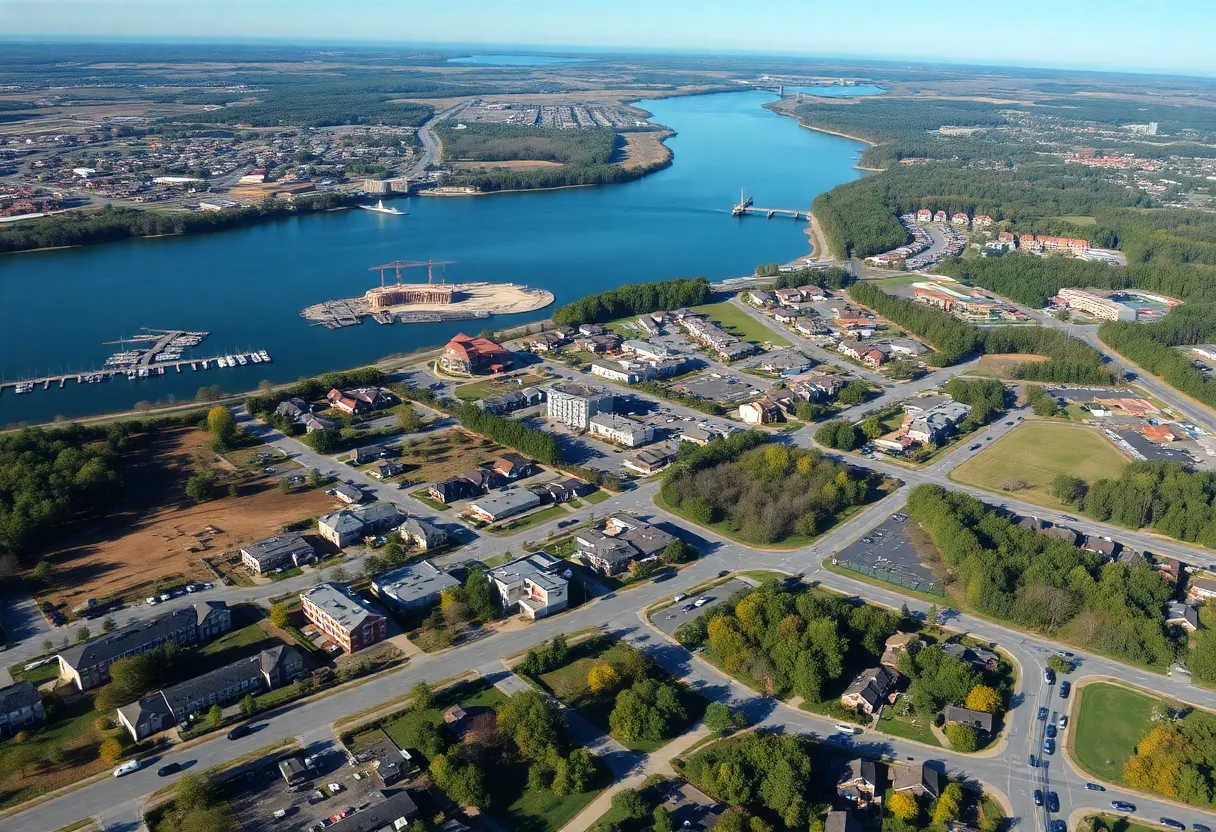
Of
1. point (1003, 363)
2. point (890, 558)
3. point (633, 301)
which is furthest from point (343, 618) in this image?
point (1003, 363)

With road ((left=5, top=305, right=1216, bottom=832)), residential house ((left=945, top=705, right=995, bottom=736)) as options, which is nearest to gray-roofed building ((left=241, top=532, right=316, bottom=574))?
road ((left=5, top=305, right=1216, bottom=832))

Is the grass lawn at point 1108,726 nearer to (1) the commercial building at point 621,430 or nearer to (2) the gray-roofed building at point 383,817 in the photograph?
(2) the gray-roofed building at point 383,817

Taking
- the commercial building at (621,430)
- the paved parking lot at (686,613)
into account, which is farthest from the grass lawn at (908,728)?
the commercial building at (621,430)

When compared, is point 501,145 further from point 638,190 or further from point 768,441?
point 768,441

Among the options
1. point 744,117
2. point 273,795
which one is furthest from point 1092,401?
point 744,117

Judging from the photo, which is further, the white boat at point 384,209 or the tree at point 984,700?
the white boat at point 384,209

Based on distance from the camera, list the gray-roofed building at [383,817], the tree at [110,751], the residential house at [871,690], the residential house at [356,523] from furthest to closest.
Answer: the residential house at [356,523] < the residential house at [871,690] < the tree at [110,751] < the gray-roofed building at [383,817]
